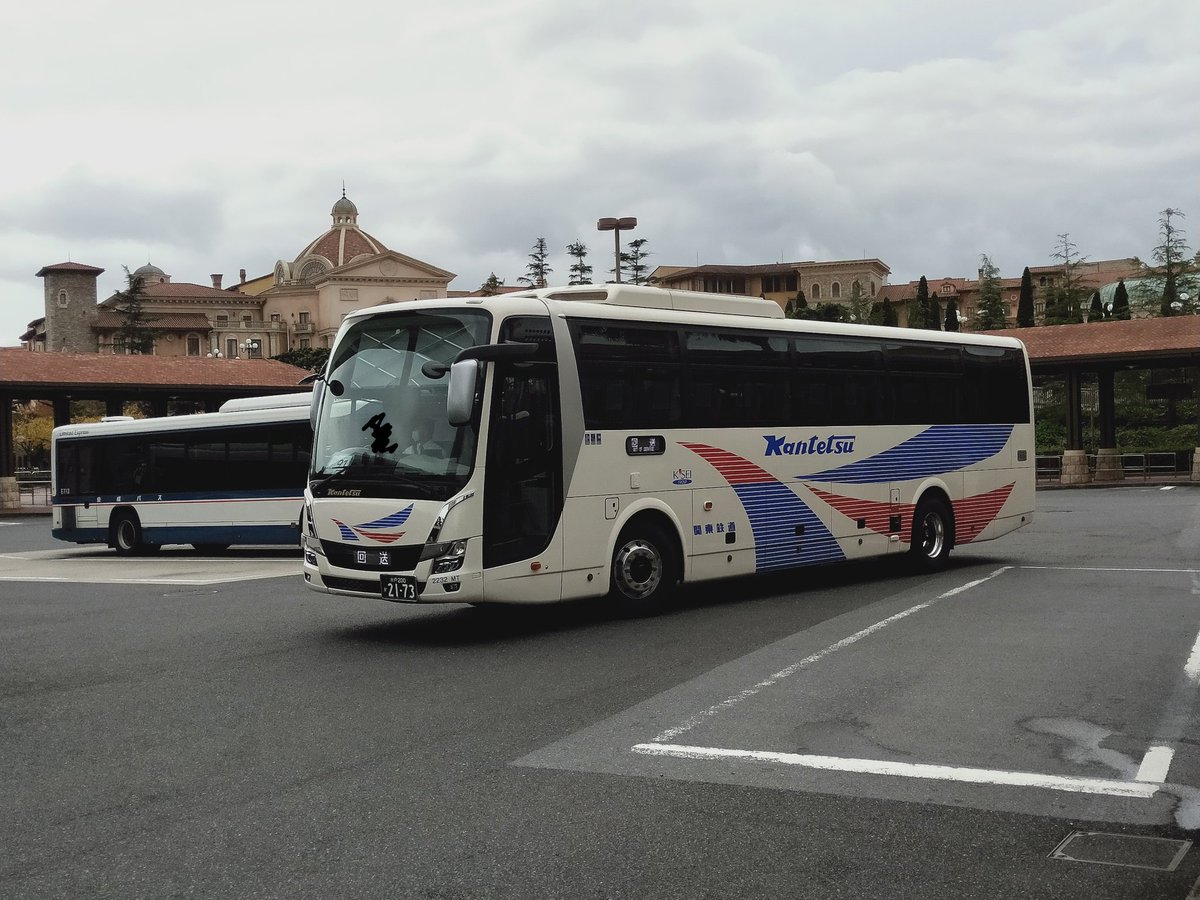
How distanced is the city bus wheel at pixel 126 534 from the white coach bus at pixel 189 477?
0.02 m

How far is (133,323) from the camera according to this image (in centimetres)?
10725

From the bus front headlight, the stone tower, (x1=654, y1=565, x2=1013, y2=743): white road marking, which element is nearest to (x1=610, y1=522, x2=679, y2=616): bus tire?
the bus front headlight

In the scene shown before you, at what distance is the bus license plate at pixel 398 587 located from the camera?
10.6 meters

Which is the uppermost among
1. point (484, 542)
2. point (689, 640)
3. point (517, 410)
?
point (517, 410)

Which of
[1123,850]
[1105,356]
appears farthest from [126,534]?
[1105,356]

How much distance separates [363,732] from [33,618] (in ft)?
25.3

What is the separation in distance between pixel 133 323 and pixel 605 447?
103716mm

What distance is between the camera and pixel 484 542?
10.7m

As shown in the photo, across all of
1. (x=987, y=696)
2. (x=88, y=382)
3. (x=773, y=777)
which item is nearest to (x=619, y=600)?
(x=987, y=696)

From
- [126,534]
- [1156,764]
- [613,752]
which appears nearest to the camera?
[1156,764]

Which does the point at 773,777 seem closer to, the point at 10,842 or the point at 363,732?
the point at 363,732

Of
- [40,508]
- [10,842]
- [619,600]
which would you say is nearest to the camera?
[10,842]

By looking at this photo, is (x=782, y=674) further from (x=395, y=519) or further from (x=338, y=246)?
(x=338, y=246)

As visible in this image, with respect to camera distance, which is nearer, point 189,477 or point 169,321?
point 189,477
